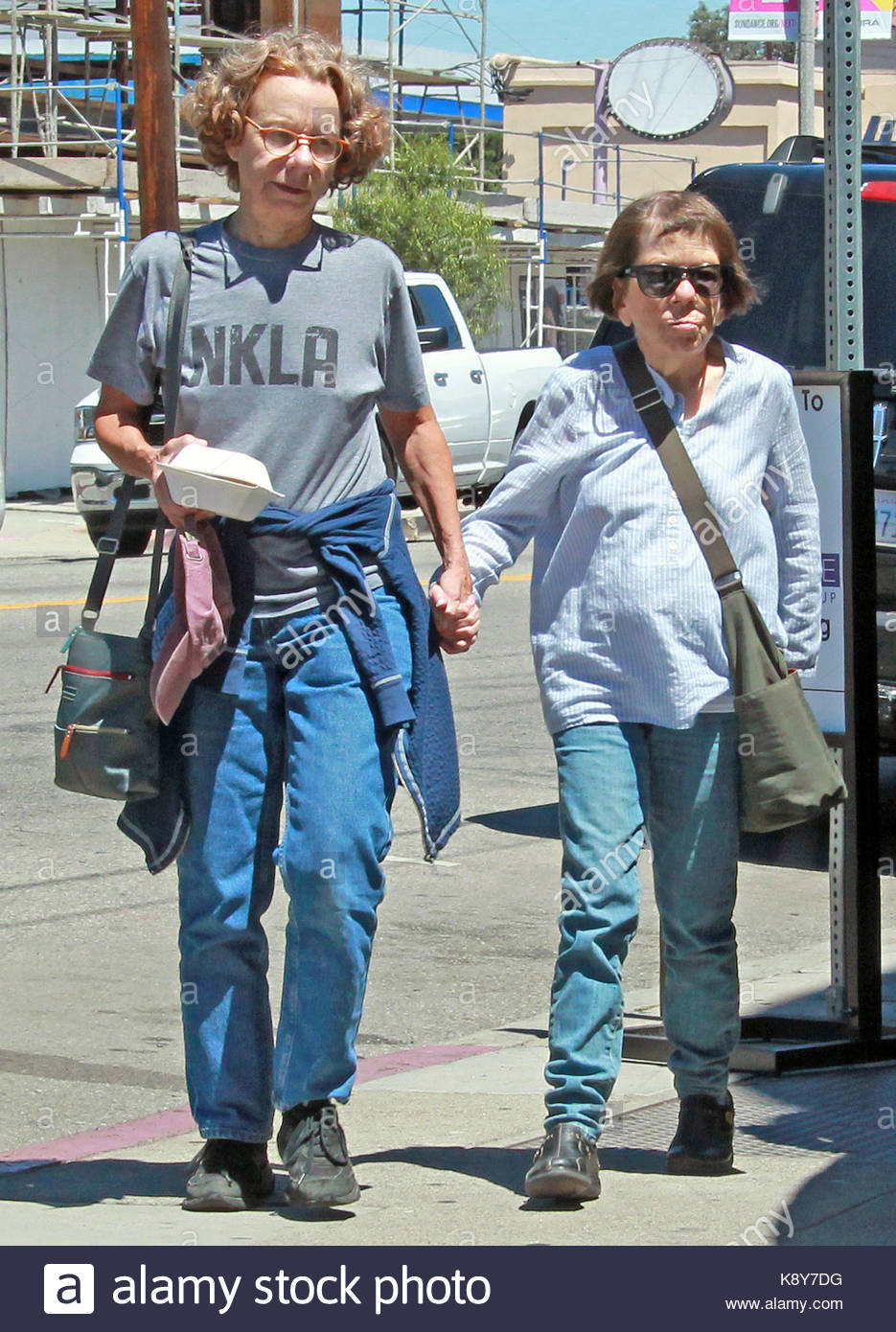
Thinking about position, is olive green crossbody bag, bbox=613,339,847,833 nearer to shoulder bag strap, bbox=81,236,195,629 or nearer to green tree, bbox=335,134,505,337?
shoulder bag strap, bbox=81,236,195,629

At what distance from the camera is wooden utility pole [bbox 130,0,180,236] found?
16000 mm

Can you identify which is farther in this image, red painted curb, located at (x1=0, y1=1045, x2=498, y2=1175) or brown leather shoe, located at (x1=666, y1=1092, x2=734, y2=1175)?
red painted curb, located at (x1=0, y1=1045, x2=498, y2=1175)

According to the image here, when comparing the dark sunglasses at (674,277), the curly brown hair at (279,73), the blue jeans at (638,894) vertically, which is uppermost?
the curly brown hair at (279,73)

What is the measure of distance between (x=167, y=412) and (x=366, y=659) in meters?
0.59

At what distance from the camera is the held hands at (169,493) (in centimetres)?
374

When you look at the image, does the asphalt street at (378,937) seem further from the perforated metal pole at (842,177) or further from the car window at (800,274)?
the perforated metal pole at (842,177)

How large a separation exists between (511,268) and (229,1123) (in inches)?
1146

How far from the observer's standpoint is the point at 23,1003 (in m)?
5.68

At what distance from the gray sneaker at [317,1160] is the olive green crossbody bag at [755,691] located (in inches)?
38.6

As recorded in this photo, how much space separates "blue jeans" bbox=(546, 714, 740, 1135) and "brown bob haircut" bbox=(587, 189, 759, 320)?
→ 0.85 metres

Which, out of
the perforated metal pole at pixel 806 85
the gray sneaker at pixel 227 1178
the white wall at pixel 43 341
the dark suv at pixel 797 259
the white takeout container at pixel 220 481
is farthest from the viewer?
the white wall at pixel 43 341

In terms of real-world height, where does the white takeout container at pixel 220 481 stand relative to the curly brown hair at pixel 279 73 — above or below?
below

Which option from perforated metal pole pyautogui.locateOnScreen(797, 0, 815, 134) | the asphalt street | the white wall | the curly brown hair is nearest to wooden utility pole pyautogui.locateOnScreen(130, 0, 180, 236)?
perforated metal pole pyautogui.locateOnScreen(797, 0, 815, 134)

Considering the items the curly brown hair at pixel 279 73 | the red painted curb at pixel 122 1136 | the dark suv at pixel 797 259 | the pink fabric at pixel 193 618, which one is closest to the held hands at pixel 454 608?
the pink fabric at pixel 193 618
